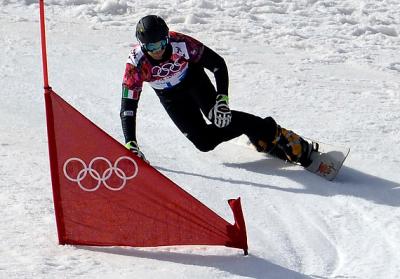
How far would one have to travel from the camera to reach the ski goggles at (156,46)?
5.66 metres

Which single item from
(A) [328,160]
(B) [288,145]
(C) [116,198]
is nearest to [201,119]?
(B) [288,145]

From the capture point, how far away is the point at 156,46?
568cm

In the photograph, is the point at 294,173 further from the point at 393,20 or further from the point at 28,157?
the point at 393,20

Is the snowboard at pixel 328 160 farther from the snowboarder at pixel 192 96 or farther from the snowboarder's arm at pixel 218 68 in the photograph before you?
the snowboarder's arm at pixel 218 68

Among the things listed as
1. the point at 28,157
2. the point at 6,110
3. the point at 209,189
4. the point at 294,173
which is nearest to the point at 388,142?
the point at 294,173

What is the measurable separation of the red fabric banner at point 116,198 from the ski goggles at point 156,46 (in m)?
1.39

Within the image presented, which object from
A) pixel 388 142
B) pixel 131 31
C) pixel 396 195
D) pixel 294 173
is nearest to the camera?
pixel 396 195

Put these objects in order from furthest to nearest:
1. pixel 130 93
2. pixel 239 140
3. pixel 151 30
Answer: pixel 239 140 < pixel 130 93 < pixel 151 30

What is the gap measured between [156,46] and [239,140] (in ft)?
4.86

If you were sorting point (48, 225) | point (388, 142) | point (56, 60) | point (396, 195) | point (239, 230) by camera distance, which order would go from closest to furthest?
point (239, 230), point (48, 225), point (396, 195), point (388, 142), point (56, 60)

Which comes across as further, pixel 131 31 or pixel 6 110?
pixel 131 31

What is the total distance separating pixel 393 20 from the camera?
10.7 metres

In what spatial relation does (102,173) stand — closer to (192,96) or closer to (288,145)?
(192,96)

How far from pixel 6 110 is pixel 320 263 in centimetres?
398
